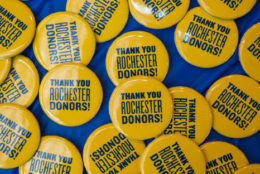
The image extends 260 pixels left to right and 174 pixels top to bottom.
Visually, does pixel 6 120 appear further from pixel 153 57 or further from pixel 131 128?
pixel 153 57

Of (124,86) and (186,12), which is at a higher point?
(186,12)

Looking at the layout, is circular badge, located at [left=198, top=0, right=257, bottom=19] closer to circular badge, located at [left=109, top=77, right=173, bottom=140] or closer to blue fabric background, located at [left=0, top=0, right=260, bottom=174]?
blue fabric background, located at [left=0, top=0, right=260, bottom=174]

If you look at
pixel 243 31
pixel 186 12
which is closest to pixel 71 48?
pixel 186 12

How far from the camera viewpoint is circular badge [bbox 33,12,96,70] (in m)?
1.39

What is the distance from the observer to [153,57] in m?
1.39

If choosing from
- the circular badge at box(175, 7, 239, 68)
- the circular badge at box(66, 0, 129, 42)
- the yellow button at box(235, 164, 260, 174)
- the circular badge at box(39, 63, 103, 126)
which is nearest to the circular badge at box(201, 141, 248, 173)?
the yellow button at box(235, 164, 260, 174)

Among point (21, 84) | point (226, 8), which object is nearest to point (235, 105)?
point (226, 8)

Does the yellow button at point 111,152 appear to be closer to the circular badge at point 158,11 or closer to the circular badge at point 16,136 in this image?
the circular badge at point 16,136

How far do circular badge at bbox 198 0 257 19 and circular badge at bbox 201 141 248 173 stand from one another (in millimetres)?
768

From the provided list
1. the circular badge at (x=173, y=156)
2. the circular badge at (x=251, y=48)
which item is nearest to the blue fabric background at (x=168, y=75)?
the circular badge at (x=251, y=48)

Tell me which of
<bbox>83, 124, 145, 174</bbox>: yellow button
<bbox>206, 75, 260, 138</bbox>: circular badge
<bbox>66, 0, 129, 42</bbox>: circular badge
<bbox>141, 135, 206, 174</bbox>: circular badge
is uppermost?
<bbox>66, 0, 129, 42</bbox>: circular badge

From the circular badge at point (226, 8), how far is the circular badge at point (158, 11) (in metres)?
0.14

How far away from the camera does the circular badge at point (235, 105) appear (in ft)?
4.69

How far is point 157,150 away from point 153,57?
0.54m
